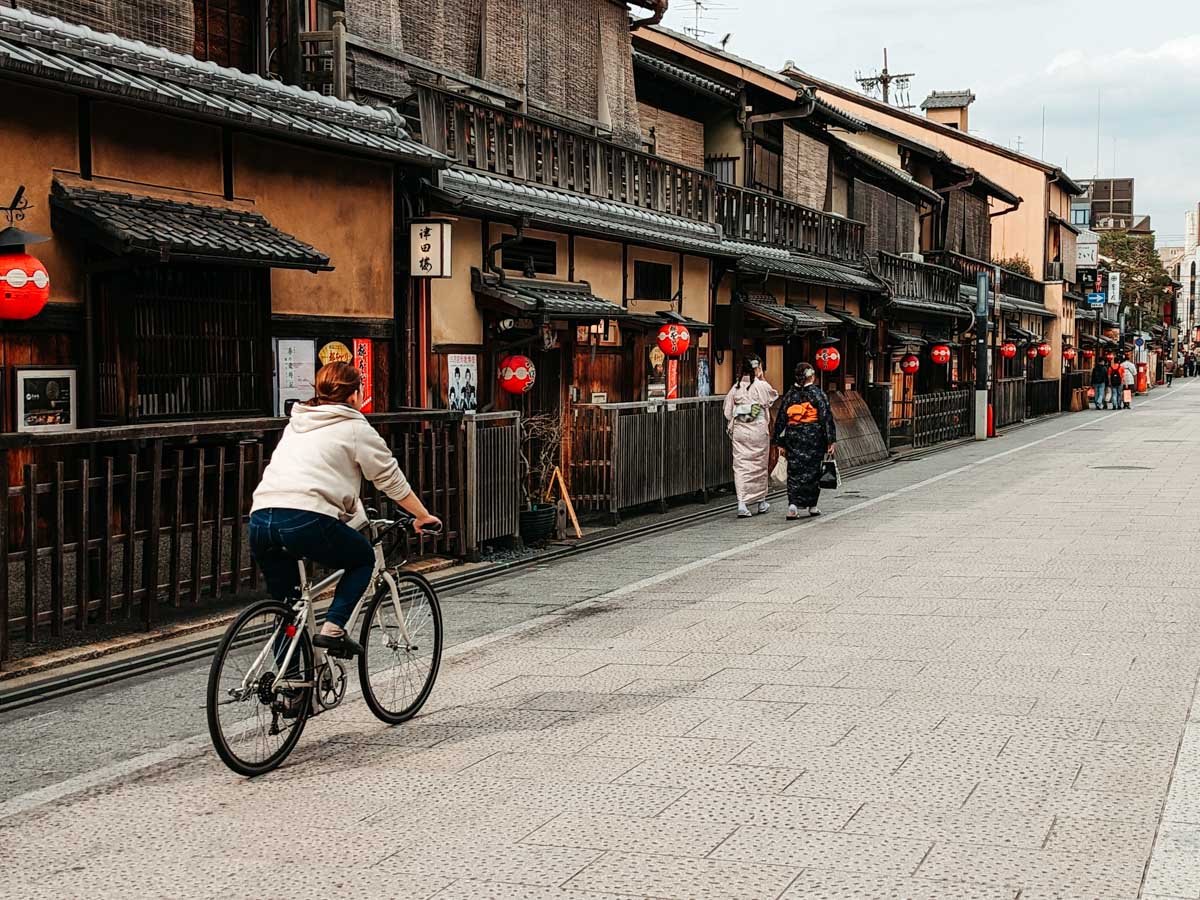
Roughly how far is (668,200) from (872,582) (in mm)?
10141

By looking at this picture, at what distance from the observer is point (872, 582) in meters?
11.7

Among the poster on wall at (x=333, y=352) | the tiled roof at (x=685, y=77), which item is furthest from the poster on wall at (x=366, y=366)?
the tiled roof at (x=685, y=77)

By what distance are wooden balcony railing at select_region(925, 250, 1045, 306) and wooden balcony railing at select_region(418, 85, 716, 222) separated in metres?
19.7

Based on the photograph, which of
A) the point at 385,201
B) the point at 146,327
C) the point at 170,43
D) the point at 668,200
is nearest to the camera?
the point at 146,327

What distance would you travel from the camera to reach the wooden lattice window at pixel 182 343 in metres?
10.2

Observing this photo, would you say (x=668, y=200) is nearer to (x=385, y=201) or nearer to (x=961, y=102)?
(x=385, y=201)

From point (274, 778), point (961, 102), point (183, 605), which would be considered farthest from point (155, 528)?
point (961, 102)

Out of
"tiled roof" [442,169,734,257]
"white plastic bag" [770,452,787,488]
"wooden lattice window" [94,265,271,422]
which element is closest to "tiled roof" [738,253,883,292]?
"tiled roof" [442,169,734,257]

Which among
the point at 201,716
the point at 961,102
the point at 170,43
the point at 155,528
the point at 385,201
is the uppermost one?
the point at 961,102

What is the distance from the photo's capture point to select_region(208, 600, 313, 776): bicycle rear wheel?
5855 millimetres

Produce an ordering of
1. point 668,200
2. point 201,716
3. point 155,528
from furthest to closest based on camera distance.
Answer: point 668,200 → point 155,528 → point 201,716

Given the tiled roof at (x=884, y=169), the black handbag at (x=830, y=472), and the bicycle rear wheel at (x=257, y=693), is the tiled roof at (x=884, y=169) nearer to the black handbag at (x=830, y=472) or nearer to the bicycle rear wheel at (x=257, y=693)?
the black handbag at (x=830, y=472)

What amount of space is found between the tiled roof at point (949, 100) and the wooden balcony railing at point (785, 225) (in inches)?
1363

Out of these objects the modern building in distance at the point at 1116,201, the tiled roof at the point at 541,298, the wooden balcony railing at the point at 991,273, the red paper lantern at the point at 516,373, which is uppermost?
the modern building in distance at the point at 1116,201
